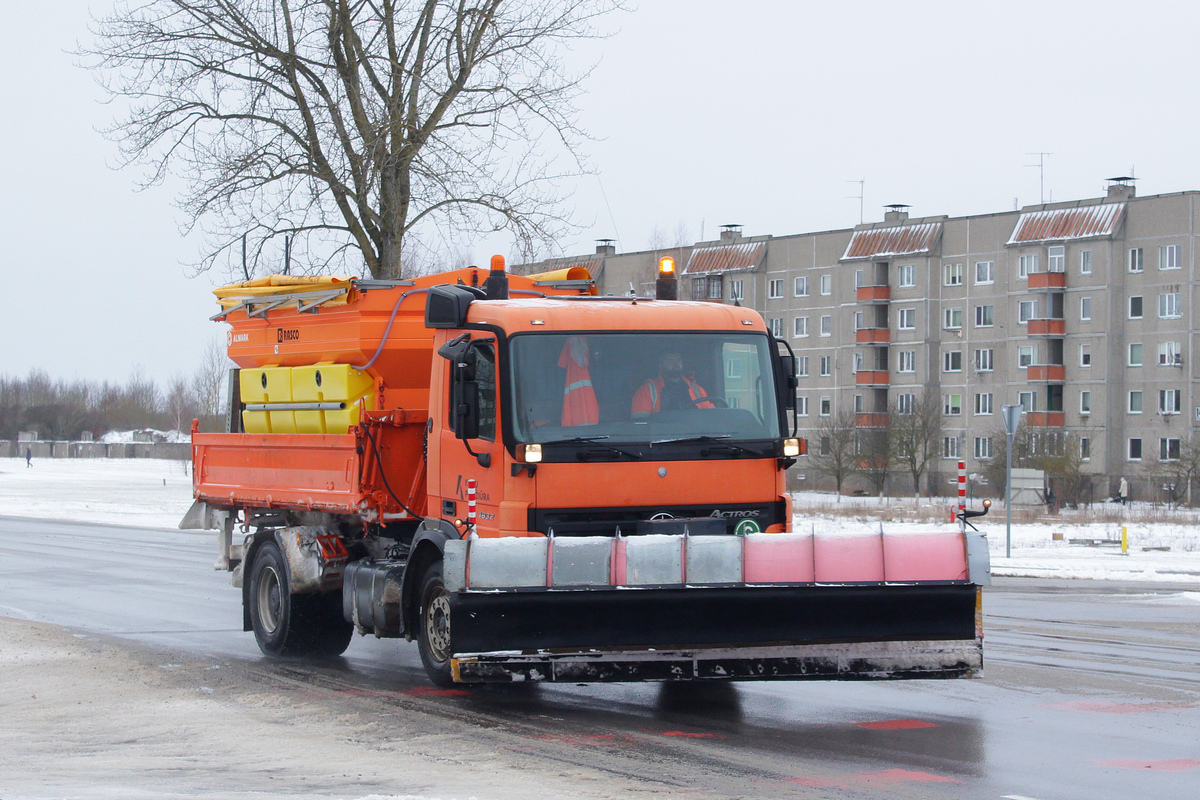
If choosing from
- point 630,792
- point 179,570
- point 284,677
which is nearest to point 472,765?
point 630,792

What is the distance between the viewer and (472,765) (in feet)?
24.1

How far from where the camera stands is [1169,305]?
235 feet

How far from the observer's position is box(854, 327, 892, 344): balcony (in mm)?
82250

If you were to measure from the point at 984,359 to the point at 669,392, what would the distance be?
7191 cm

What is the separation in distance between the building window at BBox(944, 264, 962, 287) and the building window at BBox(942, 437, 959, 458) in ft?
29.0

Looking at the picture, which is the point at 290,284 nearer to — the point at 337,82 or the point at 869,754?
the point at 869,754

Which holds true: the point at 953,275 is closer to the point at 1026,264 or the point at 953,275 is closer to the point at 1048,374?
the point at 1026,264

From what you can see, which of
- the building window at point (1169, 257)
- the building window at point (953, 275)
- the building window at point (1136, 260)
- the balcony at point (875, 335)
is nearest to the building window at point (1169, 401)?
the building window at point (1169, 257)

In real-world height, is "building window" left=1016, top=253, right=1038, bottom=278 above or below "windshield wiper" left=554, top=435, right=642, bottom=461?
above

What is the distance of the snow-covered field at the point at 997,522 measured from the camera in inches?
914

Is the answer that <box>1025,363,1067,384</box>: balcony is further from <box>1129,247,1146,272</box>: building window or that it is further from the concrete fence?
the concrete fence

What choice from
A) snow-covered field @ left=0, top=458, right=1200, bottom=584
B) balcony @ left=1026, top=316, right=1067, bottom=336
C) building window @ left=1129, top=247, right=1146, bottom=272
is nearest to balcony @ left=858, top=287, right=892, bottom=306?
balcony @ left=1026, top=316, right=1067, bottom=336

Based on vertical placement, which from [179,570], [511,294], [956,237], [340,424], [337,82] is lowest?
[179,570]

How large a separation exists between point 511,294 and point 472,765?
17.7ft
